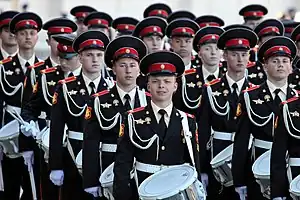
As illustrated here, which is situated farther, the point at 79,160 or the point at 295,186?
the point at 79,160

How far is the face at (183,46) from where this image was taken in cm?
1307

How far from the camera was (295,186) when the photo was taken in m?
9.63

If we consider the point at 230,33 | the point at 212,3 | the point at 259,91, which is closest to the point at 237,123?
the point at 259,91

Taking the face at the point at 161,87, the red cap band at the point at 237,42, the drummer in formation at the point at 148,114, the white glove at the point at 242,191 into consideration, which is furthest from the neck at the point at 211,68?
the face at the point at 161,87

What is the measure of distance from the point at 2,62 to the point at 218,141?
2.95 meters

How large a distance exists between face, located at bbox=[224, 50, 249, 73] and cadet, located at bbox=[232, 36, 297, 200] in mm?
741

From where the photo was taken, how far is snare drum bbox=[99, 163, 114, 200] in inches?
395

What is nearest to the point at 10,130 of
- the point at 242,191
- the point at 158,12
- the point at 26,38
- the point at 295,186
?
the point at 26,38

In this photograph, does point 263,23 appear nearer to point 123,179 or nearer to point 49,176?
point 49,176

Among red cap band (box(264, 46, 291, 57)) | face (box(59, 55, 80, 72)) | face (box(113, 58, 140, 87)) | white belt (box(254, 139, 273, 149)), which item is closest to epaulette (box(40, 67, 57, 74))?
face (box(59, 55, 80, 72))

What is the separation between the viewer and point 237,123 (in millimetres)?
11023

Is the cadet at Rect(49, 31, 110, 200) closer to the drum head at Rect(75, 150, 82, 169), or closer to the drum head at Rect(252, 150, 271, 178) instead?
the drum head at Rect(75, 150, 82, 169)

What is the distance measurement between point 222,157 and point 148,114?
5.30 feet

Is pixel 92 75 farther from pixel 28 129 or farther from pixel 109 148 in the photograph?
pixel 28 129
